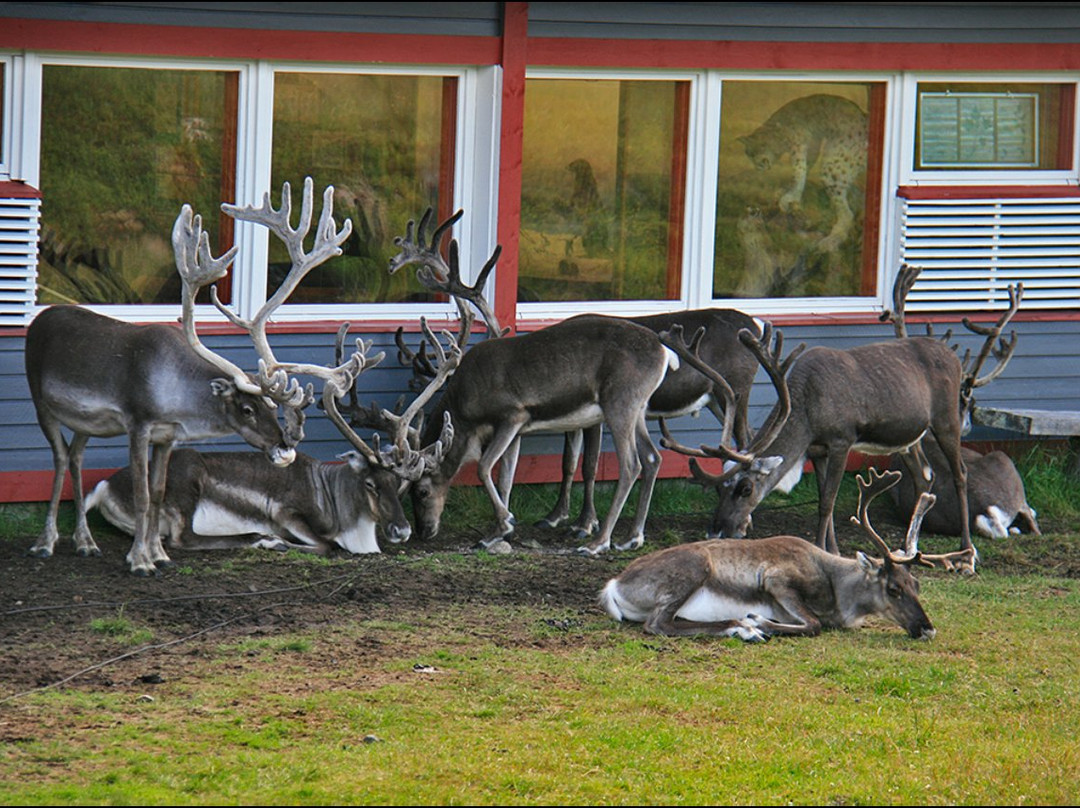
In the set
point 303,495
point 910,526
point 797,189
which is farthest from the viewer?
point 797,189

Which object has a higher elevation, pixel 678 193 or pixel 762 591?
pixel 678 193

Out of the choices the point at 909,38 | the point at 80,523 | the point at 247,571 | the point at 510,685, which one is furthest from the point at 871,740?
the point at 909,38

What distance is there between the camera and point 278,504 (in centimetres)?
1093

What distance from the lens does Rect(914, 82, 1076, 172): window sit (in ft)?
43.1

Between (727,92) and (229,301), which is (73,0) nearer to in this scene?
(229,301)

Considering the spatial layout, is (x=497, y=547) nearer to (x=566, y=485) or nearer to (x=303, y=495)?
(x=566, y=485)

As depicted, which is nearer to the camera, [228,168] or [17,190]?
[17,190]

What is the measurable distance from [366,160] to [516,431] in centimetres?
213

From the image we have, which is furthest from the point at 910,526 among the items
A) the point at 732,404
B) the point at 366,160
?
the point at 366,160

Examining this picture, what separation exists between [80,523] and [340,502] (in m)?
1.59

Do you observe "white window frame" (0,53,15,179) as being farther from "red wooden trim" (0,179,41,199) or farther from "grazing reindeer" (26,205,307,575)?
"grazing reindeer" (26,205,307,575)

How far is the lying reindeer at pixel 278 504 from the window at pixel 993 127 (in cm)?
497

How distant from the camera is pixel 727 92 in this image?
12562 millimetres

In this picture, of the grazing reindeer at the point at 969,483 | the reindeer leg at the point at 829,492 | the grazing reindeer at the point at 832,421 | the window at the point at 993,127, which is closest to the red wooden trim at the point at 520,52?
the window at the point at 993,127
